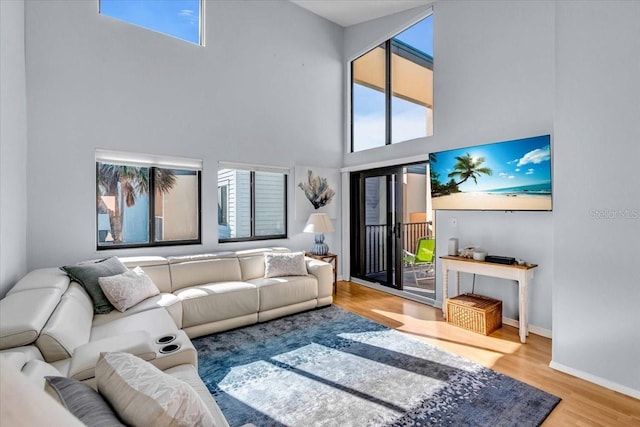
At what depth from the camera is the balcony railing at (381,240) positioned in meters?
5.38

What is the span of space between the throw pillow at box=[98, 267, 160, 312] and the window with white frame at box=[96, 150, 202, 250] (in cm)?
97

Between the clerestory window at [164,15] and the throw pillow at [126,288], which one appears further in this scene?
the clerestory window at [164,15]

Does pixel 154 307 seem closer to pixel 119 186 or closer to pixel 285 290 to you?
pixel 285 290

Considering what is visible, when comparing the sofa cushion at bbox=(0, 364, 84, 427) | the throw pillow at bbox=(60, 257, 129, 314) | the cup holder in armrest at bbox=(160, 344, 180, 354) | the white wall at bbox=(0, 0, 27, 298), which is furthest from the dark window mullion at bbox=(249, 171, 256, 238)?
the sofa cushion at bbox=(0, 364, 84, 427)

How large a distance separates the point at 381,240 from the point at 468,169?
6.92 ft

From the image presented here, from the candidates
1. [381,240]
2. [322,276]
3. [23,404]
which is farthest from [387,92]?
[23,404]

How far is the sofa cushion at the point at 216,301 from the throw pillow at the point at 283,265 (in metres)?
0.47

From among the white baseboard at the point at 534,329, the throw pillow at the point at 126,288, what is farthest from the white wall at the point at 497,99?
the throw pillow at the point at 126,288

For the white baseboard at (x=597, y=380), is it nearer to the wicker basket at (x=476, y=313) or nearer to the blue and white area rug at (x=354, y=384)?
the blue and white area rug at (x=354, y=384)

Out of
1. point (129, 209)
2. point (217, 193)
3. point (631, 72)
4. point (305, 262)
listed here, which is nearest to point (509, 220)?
point (631, 72)

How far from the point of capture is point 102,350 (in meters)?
1.64

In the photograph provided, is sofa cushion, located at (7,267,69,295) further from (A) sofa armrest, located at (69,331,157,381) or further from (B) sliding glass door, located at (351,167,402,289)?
(B) sliding glass door, located at (351,167,402,289)

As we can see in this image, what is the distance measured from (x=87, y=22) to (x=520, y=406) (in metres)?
5.52

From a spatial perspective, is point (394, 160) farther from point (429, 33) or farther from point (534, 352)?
point (534, 352)
